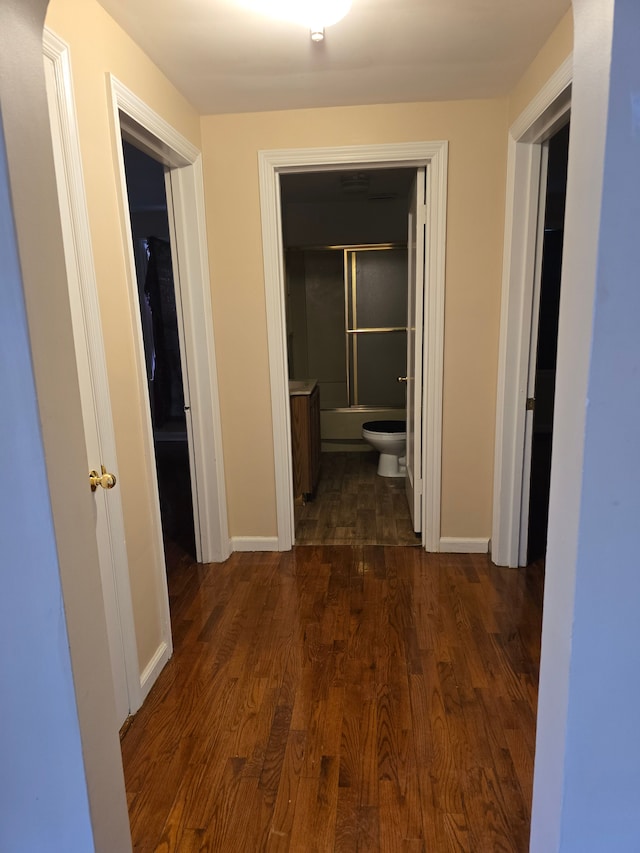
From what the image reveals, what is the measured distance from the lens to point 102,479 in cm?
170

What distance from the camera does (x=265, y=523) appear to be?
10.7 ft

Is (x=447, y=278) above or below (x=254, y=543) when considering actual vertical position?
above

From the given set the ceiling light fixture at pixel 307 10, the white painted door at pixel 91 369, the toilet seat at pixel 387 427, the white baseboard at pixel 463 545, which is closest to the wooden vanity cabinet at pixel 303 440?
the toilet seat at pixel 387 427

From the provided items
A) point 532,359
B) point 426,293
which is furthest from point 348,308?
point 532,359

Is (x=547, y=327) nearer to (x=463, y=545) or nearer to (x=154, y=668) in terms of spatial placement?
(x=463, y=545)

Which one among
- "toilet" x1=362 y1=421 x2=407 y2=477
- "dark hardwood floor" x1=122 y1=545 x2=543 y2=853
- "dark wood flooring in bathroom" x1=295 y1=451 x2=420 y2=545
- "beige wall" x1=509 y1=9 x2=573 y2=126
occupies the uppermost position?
"beige wall" x1=509 y1=9 x2=573 y2=126

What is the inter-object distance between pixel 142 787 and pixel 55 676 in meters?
0.90

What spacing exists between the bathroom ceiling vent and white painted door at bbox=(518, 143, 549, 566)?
1721 mm

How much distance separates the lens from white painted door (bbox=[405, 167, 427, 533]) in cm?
293

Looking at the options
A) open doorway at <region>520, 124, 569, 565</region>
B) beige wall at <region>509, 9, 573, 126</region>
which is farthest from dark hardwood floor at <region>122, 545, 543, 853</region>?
beige wall at <region>509, 9, 573, 126</region>

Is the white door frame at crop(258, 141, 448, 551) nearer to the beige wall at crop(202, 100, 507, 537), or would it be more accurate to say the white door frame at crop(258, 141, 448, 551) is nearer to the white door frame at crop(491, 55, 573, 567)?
the beige wall at crop(202, 100, 507, 537)

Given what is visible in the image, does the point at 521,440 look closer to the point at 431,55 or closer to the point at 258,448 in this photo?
the point at 258,448

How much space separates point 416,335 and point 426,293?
0.26 m

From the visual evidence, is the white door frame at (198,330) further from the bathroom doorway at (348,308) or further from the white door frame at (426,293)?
the bathroom doorway at (348,308)
